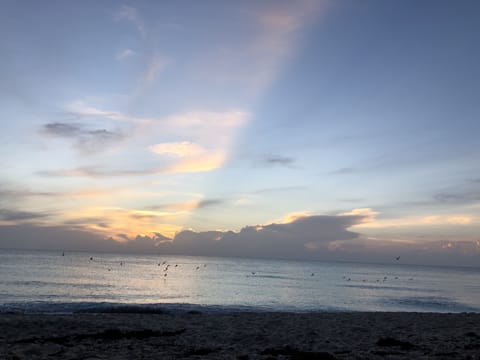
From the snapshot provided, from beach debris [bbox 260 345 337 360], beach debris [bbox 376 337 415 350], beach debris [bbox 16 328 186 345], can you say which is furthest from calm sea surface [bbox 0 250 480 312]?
beach debris [bbox 376 337 415 350]

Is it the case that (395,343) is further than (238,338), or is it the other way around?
(238,338)

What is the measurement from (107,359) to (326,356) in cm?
666

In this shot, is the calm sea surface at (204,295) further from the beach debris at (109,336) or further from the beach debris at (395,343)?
the beach debris at (395,343)

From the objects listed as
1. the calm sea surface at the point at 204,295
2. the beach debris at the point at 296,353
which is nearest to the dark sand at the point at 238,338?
the beach debris at the point at 296,353

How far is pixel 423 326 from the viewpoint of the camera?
2066cm

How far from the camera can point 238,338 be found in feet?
55.3

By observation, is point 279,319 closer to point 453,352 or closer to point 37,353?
point 453,352

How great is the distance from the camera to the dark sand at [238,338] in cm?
1339

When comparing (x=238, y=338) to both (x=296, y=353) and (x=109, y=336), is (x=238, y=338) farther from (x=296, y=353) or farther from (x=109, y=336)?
(x=109, y=336)

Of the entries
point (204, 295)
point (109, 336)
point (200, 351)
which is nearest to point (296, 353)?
point (200, 351)

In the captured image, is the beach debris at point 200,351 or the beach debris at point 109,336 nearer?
the beach debris at point 200,351

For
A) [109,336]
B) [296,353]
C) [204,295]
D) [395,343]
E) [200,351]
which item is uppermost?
[395,343]

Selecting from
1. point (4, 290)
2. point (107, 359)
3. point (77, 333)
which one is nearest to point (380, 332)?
point (107, 359)

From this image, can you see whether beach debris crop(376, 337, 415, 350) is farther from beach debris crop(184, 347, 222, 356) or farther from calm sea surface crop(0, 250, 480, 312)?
calm sea surface crop(0, 250, 480, 312)
